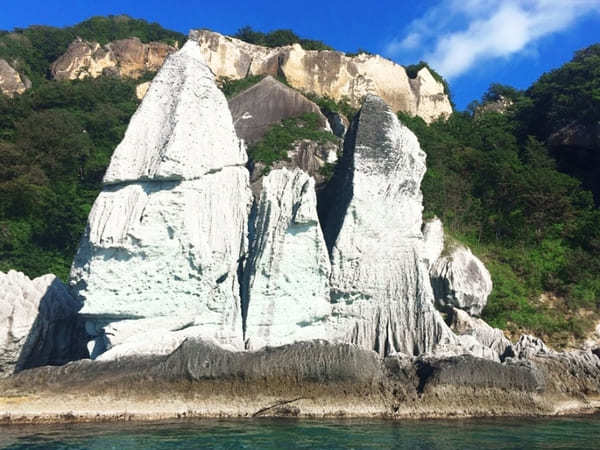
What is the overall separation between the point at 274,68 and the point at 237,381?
29.0 meters

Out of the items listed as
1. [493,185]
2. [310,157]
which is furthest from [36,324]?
[493,185]

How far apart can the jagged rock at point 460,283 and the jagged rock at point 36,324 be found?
10117mm

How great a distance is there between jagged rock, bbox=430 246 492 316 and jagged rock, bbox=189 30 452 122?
840 inches

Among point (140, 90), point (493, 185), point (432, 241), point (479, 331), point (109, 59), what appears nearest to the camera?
point (479, 331)

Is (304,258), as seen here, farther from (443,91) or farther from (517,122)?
(443,91)

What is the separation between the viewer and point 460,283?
62.0 feet

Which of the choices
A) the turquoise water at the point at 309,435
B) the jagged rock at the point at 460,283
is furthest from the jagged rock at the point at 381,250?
the turquoise water at the point at 309,435

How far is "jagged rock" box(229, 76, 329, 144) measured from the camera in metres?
28.8

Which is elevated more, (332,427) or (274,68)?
(274,68)

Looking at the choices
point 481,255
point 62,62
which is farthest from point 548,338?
point 62,62

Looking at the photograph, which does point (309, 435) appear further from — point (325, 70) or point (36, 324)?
point (325, 70)

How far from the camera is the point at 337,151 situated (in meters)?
27.1

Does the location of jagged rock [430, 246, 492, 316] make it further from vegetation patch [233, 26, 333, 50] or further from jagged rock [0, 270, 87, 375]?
vegetation patch [233, 26, 333, 50]

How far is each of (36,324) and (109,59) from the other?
107 ft
